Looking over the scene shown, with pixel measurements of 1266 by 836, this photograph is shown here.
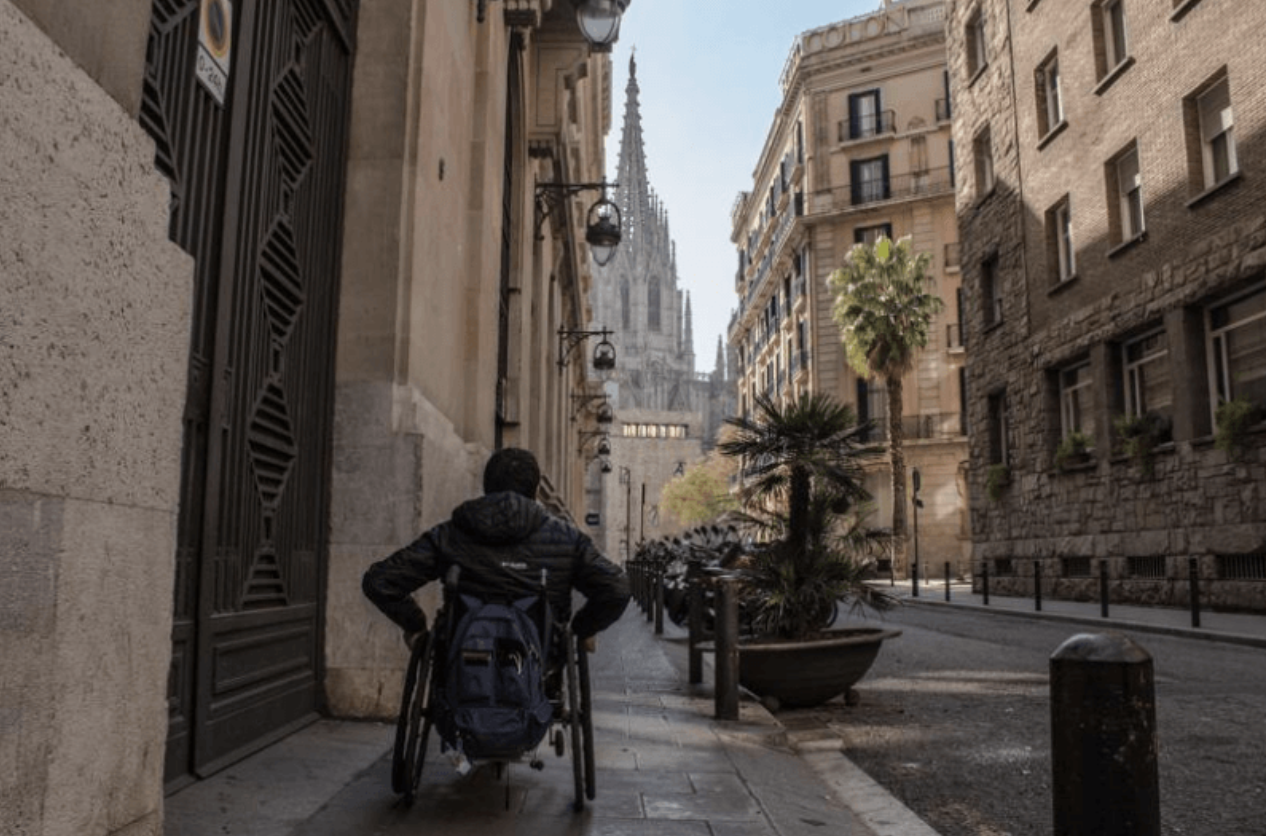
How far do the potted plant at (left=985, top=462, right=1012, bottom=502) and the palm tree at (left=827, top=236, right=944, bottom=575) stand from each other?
38.0 feet

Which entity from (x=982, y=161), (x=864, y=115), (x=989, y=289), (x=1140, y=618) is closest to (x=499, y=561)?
(x=1140, y=618)

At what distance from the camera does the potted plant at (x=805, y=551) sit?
702 centimetres

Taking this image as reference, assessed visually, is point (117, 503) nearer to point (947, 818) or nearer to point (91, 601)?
point (91, 601)

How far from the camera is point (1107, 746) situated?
222 centimetres

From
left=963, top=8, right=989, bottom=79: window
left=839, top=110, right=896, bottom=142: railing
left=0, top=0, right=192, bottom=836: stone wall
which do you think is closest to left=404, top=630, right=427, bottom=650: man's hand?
left=0, top=0, right=192, bottom=836: stone wall

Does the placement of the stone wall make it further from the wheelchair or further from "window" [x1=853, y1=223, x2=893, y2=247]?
"window" [x1=853, y1=223, x2=893, y2=247]

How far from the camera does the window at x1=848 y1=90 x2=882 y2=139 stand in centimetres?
4731

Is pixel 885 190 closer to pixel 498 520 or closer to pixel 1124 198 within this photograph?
pixel 1124 198

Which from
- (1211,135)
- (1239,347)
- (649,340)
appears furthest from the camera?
(649,340)

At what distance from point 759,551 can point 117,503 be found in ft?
17.7

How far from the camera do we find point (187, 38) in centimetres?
393

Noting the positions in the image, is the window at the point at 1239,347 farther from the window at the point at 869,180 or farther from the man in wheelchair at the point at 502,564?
the window at the point at 869,180

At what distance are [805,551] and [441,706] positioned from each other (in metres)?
4.06

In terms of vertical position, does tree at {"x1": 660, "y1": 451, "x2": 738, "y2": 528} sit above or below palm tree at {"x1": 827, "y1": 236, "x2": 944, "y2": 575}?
below
